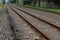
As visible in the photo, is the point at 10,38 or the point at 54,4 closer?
the point at 10,38

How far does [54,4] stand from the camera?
1681 inches

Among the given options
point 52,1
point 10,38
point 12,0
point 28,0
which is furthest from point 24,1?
point 10,38

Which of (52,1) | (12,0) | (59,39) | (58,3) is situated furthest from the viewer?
(12,0)

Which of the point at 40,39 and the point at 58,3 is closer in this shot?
the point at 40,39

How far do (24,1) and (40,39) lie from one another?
6169 cm

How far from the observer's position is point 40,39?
8180 mm

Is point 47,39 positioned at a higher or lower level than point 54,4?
higher

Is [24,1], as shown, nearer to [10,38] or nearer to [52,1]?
[52,1]

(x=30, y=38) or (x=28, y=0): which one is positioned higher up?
(x=30, y=38)

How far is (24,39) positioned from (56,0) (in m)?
33.9

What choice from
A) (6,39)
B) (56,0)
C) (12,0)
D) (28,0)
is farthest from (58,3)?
(12,0)

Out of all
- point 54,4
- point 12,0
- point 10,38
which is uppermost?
point 10,38

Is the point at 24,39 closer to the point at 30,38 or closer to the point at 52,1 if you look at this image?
the point at 30,38

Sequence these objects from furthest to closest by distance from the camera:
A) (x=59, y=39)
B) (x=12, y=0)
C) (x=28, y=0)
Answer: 1. (x=12, y=0)
2. (x=28, y=0)
3. (x=59, y=39)
